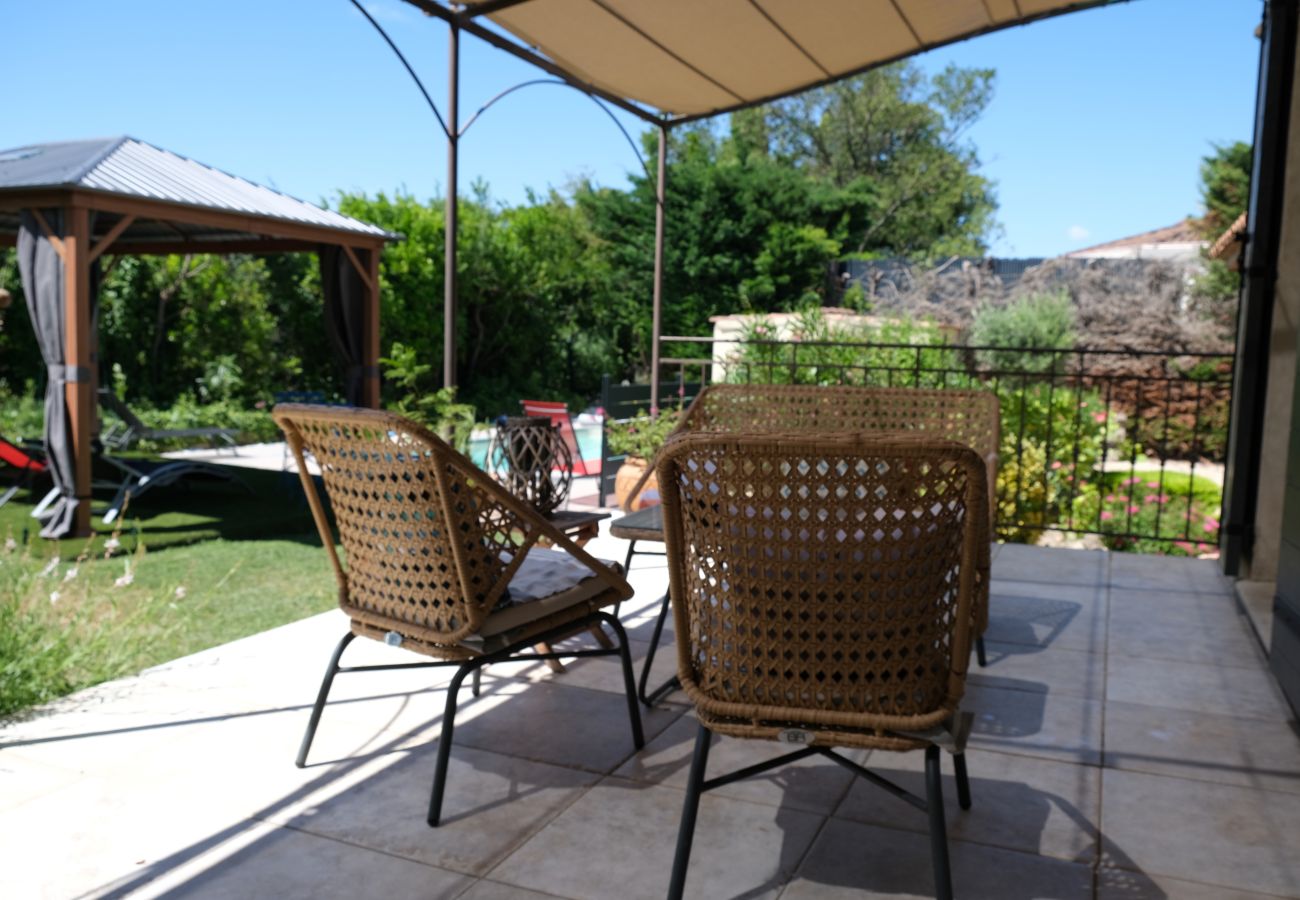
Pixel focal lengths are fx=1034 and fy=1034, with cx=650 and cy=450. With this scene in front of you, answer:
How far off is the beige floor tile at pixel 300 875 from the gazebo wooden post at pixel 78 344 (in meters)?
5.15

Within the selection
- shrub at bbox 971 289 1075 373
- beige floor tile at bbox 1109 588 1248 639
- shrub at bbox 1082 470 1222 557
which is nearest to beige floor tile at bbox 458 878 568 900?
beige floor tile at bbox 1109 588 1248 639

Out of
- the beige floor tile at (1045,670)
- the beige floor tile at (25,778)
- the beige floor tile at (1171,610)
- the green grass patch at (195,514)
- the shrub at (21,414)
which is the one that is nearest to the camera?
the beige floor tile at (25,778)

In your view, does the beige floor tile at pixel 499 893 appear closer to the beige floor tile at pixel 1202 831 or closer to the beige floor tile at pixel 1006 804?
the beige floor tile at pixel 1006 804

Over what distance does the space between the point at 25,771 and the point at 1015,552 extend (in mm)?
4334

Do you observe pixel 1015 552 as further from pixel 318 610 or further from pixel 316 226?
pixel 316 226

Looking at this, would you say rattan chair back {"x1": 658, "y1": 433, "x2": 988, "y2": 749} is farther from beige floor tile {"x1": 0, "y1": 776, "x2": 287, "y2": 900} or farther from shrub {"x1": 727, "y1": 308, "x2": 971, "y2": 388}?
shrub {"x1": 727, "y1": 308, "x2": 971, "y2": 388}

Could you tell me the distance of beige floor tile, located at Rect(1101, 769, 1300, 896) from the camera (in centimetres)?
199

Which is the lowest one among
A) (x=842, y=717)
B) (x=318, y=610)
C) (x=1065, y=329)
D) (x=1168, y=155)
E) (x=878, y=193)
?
(x=318, y=610)

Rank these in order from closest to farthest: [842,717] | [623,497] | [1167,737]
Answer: [842,717] < [1167,737] < [623,497]

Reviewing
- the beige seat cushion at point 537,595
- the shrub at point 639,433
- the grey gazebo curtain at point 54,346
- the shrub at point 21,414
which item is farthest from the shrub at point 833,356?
the shrub at point 21,414

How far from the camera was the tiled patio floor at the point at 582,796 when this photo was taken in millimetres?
1940

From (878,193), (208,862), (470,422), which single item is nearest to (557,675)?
(208,862)

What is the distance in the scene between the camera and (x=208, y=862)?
1.97 metres

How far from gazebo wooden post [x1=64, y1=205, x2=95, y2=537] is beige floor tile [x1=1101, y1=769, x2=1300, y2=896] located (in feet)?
20.0
